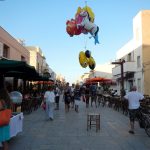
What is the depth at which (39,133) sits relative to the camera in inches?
458

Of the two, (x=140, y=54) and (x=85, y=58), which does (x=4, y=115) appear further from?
(x=140, y=54)

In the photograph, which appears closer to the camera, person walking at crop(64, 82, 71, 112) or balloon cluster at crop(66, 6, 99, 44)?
balloon cluster at crop(66, 6, 99, 44)

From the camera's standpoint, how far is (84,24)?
1823 cm

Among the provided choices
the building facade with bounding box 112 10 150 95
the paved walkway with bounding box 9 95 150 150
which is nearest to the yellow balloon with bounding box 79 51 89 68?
the building facade with bounding box 112 10 150 95

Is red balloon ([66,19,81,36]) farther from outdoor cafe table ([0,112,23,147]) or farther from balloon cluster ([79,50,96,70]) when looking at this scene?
outdoor cafe table ([0,112,23,147])

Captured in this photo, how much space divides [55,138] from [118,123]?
4.87 metres

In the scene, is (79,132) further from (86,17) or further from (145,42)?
(145,42)

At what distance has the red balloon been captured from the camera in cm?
1906

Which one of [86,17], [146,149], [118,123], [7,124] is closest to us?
[7,124]

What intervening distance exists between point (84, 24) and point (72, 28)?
116cm

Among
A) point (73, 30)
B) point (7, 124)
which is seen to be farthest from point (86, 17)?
point (7, 124)

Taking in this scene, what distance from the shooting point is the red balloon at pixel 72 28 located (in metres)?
19.1

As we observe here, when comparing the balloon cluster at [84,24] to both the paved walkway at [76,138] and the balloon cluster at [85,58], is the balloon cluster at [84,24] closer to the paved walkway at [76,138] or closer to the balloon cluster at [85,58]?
the balloon cluster at [85,58]

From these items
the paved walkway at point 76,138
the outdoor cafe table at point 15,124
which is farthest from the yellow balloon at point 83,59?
the outdoor cafe table at point 15,124
